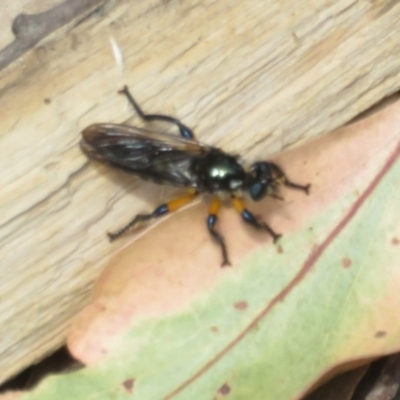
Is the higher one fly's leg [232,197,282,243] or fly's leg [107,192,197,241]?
fly's leg [107,192,197,241]

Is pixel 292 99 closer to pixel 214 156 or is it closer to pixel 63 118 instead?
pixel 214 156

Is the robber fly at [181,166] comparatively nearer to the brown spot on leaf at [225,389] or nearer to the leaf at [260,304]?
the leaf at [260,304]

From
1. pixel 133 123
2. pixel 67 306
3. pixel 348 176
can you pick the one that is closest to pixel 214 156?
pixel 133 123

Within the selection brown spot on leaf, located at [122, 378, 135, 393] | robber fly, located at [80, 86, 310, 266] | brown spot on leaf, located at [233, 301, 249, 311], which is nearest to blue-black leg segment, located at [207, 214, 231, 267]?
robber fly, located at [80, 86, 310, 266]

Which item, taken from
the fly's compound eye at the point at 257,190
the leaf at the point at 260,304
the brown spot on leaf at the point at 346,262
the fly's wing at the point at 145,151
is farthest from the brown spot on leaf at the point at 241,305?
the fly's wing at the point at 145,151

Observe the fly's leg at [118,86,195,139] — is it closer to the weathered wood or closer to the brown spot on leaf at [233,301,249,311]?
the weathered wood
